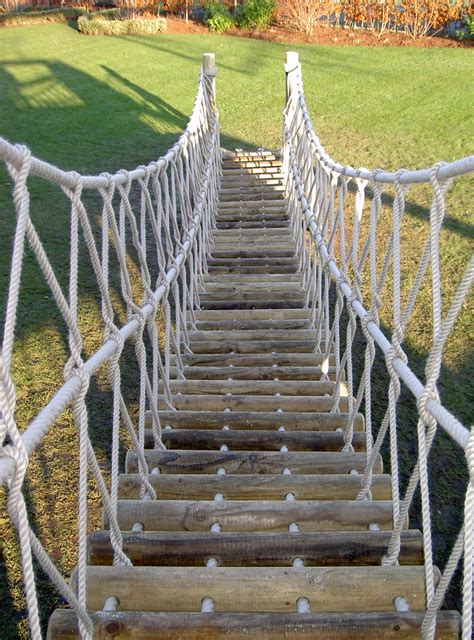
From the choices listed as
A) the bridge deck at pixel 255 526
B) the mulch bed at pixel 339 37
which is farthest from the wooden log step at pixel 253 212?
the mulch bed at pixel 339 37

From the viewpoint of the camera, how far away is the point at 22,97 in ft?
33.8

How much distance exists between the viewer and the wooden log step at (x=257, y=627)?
4.17ft

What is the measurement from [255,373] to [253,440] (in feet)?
2.59

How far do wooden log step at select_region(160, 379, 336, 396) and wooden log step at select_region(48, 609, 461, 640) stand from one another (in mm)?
1567

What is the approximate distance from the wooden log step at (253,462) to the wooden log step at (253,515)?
328 mm

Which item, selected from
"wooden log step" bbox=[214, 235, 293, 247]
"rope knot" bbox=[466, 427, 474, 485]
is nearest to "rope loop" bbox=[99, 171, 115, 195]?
"rope knot" bbox=[466, 427, 474, 485]

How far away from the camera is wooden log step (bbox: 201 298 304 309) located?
4.00 metres

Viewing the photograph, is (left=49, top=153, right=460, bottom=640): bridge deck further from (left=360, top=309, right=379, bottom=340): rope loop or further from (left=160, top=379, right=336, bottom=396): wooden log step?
(left=360, top=309, right=379, bottom=340): rope loop

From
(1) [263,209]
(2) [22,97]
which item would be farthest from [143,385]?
(2) [22,97]

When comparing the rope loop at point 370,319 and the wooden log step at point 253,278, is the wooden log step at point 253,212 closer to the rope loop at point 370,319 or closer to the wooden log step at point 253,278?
the wooden log step at point 253,278

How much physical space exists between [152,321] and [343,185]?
118 cm

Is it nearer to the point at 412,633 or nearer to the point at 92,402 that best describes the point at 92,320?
the point at 92,402

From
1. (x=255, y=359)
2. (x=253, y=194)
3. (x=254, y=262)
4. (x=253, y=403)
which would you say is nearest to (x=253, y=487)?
(x=253, y=403)

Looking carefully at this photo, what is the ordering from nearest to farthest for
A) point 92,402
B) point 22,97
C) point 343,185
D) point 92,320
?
point 343,185 → point 92,402 → point 92,320 → point 22,97
